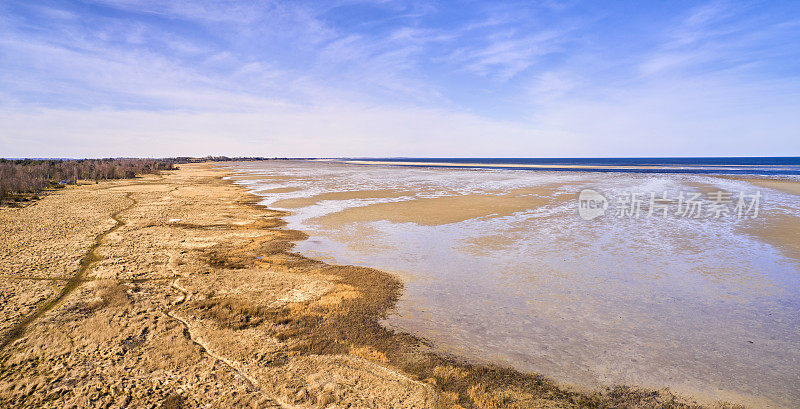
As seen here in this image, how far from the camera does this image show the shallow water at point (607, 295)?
4.54m

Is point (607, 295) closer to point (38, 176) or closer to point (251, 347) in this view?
point (251, 347)

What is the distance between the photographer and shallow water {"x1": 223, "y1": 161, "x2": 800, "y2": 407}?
4.54m

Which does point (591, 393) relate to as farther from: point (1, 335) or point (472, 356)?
point (1, 335)

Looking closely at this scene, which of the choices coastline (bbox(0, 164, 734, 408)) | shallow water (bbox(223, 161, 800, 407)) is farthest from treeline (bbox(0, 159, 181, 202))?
shallow water (bbox(223, 161, 800, 407))

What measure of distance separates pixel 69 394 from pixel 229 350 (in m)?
1.57

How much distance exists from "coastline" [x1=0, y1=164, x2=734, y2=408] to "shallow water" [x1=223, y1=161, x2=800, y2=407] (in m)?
0.53

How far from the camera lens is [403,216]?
15961mm

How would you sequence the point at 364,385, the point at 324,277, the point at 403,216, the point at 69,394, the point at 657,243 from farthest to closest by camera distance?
the point at 403,216 → the point at 657,243 → the point at 324,277 → the point at 364,385 → the point at 69,394

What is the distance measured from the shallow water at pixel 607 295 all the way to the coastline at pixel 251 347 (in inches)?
20.9

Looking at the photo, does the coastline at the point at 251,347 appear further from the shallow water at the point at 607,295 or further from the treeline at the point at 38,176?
the treeline at the point at 38,176

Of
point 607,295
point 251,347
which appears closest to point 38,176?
point 251,347

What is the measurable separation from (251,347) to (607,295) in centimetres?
633

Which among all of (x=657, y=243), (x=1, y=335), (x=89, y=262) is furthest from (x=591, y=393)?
(x=89, y=262)

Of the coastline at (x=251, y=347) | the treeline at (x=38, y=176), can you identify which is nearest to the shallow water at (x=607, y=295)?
the coastline at (x=251, y=347)
